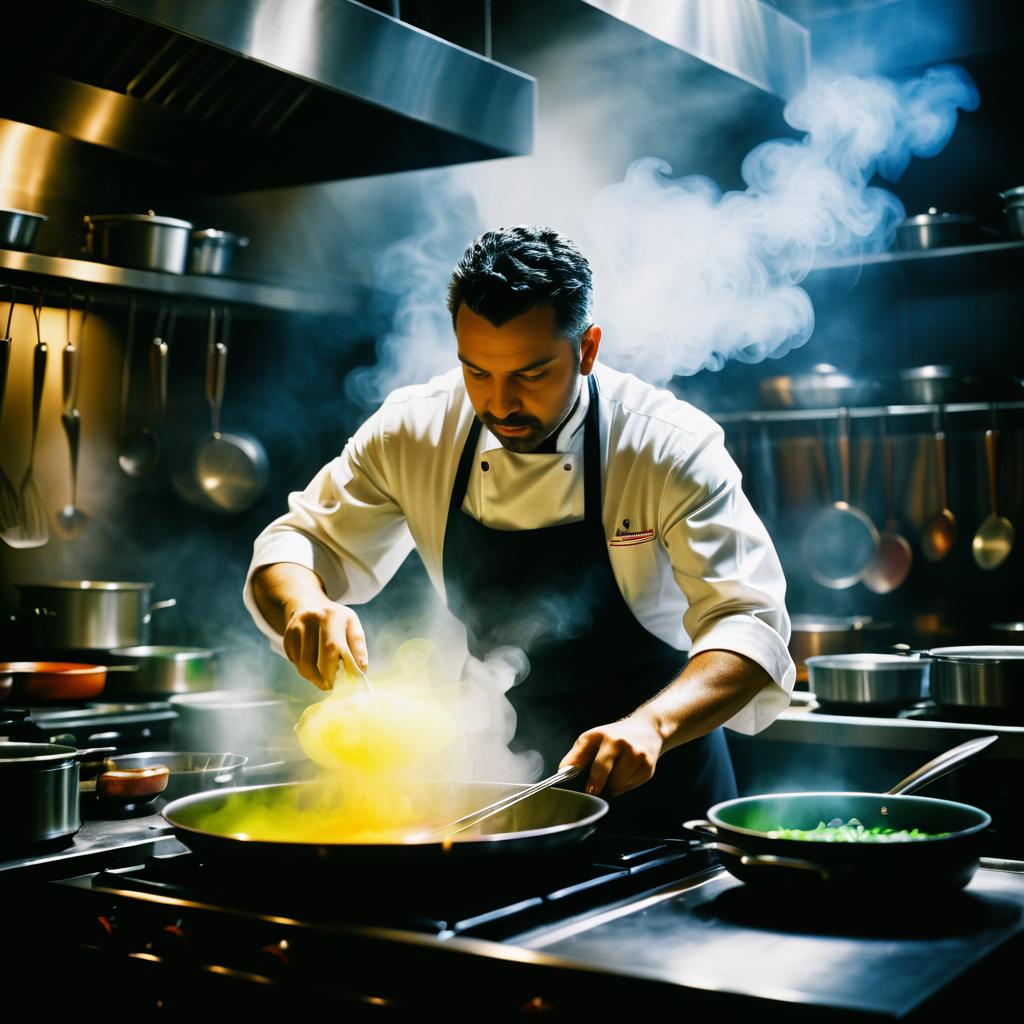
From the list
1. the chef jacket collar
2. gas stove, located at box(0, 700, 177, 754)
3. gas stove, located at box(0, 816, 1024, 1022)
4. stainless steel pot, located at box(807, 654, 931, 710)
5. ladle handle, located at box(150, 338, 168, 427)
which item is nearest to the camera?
gas stove, located at box(0, 816, 1024, 1022)

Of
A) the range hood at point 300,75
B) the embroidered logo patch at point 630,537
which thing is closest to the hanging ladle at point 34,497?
the range hood at point 300,75

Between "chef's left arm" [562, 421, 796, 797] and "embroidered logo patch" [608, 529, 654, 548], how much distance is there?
0.03m

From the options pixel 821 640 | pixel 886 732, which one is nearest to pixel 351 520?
pixel 886 732

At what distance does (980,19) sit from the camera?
4.15 m

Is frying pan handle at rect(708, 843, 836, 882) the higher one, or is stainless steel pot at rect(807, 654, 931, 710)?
stainless steel pot at rect(807, 654, 931, 710)

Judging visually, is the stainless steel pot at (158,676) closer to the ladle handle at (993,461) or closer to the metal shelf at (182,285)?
the metal shelf at (182,285)

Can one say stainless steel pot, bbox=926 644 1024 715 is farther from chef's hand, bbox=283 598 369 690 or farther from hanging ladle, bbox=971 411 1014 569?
chef's hand, bbox=283 598 369 690

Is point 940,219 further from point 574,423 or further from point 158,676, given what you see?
point 158,676

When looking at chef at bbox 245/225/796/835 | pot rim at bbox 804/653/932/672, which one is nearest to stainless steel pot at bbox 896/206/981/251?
pot rim at bbox 804/653/932/672

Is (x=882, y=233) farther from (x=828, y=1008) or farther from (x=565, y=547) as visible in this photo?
(x=828, y=1008)

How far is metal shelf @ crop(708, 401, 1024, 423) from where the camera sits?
3979 millimetres

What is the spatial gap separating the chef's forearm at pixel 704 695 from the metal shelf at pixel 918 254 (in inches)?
91.0

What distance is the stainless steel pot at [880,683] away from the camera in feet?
10.4

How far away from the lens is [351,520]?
244 centimetres
